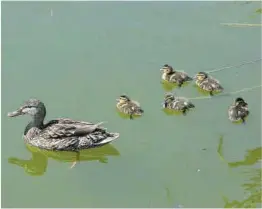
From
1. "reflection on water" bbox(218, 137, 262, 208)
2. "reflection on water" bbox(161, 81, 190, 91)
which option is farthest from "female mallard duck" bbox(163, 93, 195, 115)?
"reflection on water" bbox(218, 137, 262, 208)

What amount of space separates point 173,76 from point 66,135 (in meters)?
1.37

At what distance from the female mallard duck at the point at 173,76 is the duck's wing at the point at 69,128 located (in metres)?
1.13

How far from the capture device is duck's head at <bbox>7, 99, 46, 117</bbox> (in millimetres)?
4871

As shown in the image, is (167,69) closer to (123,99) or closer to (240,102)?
(123,99)

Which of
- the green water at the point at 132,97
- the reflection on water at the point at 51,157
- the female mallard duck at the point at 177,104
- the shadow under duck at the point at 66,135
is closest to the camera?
the green water at the point at 132,97

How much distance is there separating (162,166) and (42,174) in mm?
905

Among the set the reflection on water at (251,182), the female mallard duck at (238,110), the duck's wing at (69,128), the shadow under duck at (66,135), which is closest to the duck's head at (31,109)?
the shadow under duck at (66,135)

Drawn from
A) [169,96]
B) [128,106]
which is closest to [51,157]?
[128,106]

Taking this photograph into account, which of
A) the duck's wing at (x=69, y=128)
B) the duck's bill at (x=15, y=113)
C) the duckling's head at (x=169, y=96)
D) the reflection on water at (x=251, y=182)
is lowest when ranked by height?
the reflection on water at (x=251, y=182)

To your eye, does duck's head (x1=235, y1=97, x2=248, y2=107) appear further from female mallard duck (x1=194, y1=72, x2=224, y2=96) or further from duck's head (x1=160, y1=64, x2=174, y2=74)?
duck's head (x1=160, y1=64, x2=174, y2=74)

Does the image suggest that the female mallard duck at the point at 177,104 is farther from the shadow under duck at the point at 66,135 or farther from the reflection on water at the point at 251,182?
the shadow under duck at the point at 66,135

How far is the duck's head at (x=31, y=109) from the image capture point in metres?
4.87

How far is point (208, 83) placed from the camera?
5547 mm

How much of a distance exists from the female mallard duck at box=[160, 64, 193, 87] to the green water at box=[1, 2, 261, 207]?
93mm
